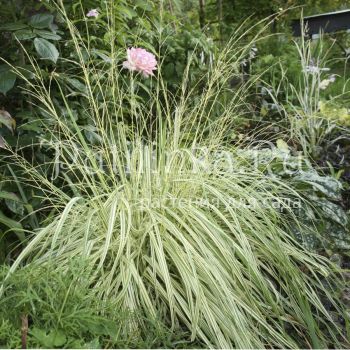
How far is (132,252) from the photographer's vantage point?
1.65 meters

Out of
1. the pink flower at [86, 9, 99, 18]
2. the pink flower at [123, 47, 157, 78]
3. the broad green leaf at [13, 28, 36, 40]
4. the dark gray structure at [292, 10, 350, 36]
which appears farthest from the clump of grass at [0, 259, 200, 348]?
the dark gray structure at [292, 10, 350, 36]

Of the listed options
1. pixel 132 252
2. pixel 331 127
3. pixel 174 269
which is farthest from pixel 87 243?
pixel 331 127

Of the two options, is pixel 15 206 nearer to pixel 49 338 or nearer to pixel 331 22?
pixel 49 338

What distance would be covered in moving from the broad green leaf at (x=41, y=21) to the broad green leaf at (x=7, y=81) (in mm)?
208

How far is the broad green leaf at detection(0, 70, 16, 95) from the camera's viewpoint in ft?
5.90

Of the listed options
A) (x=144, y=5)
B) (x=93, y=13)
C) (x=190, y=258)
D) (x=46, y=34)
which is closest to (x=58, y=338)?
(x=190, y=258)

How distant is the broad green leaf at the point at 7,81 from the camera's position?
180 cm

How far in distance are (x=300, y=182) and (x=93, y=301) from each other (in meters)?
1.15

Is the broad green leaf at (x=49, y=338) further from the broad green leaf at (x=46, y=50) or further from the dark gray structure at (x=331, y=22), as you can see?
the dark gray structure at (x=331, y=22)

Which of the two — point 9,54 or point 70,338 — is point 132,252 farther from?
point 9,54

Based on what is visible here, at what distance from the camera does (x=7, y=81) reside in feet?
5.97

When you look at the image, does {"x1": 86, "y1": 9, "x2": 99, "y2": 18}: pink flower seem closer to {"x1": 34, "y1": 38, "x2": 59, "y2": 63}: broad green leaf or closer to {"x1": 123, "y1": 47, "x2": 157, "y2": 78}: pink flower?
{"x1": 123, "y1": 47, "x2": 157, "y2": 78}: pink flower

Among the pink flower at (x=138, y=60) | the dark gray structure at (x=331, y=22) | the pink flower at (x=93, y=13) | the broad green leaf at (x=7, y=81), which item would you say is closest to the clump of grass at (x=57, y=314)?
the broad green leaf at (x=7, y=81)

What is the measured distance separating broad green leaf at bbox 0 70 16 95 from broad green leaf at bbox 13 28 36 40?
15 centimetres
